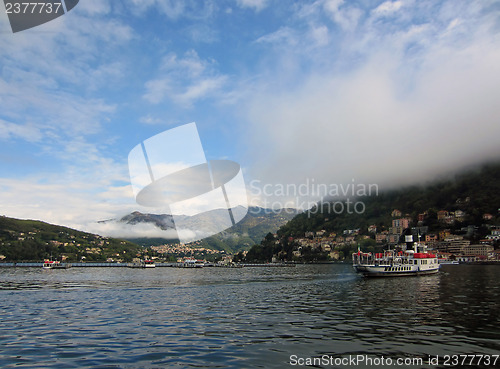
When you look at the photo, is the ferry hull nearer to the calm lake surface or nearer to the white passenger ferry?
the white passenger ferry

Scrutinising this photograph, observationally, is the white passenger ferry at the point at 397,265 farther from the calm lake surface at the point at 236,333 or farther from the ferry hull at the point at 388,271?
the calm lake surface at the point at 236,333

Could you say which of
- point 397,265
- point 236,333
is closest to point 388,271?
point 397,265

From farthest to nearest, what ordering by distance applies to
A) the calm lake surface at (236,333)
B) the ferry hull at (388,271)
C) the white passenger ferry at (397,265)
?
the white passenger ferry at (397,265)
the ferry hull at (388,271)
the calm lake surface at (236,333)

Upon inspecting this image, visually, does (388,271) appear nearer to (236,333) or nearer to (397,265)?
(397,265)

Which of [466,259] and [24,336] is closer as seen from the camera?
[24,336]

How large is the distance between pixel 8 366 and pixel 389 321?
22.7 metres

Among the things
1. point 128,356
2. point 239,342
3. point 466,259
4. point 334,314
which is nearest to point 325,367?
point 239,342

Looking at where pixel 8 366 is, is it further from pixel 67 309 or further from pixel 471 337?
pixel 471 337

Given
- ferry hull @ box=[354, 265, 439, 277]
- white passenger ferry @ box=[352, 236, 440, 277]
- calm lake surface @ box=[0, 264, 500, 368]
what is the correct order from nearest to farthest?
calm lake surface @ box=[0, 264, 500, 368]
ferry hull @ box=[354, 265, 439, 277]
white passenger ferry @ box=[352, 236, 440, 277]

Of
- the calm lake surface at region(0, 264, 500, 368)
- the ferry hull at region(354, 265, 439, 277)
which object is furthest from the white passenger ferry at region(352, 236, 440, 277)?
the calm lake surface at region(0, 264, 500, 368)

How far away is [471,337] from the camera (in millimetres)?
19656

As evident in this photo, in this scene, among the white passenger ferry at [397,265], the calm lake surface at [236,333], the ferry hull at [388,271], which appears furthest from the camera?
the white passenger ferry at [397,265]

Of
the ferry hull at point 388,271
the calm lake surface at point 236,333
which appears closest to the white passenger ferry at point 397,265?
the ferry hull at point 388,271

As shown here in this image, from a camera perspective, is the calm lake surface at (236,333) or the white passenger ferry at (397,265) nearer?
the calm lake surface at (236,333)
